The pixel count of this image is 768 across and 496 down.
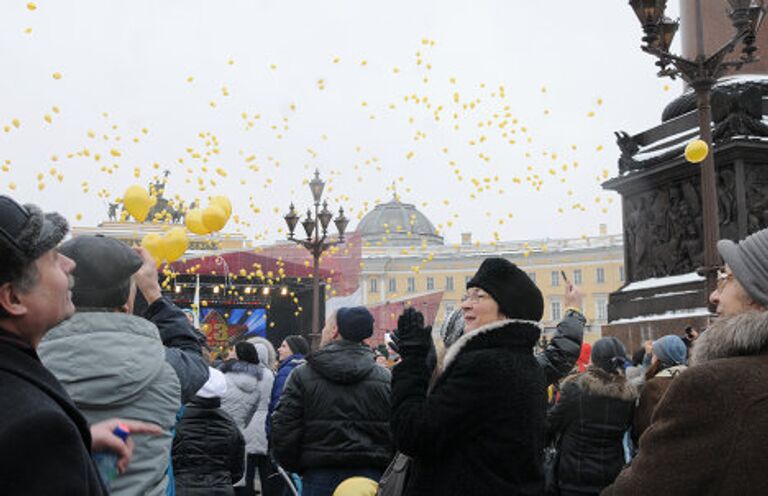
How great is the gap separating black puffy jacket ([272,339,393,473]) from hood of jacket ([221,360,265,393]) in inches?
105

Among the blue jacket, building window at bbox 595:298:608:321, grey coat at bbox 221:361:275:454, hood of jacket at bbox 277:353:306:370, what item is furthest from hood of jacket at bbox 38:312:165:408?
building window at bbox 595:298:608:321

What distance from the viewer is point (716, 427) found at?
76.6 inches

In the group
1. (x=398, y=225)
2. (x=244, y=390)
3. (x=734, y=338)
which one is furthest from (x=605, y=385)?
(x=398, y=225)

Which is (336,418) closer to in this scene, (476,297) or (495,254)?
(476,297)

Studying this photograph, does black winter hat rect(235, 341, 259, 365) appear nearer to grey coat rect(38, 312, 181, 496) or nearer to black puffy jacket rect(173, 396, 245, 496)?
black puffy jacket rect(173, 396, 245, 496)

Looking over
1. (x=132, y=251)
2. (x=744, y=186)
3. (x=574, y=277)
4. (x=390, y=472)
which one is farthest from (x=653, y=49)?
(x=574, y=277)

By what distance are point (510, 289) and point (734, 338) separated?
1492 mm

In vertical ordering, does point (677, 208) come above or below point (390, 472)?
above

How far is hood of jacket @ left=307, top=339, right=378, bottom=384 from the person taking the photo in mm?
4891

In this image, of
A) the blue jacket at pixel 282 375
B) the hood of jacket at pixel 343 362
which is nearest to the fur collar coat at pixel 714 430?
the hood of jacket at pixel 343 362

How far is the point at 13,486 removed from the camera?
152 centimetres

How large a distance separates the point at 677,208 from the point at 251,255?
62.0ft

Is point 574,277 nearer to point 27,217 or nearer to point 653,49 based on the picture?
point 653,49

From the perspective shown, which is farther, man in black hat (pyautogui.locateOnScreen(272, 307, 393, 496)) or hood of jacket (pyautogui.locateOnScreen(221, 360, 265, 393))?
hood of jacket (pyautogui.locateOnScreen(221, 360, 265, 393))
